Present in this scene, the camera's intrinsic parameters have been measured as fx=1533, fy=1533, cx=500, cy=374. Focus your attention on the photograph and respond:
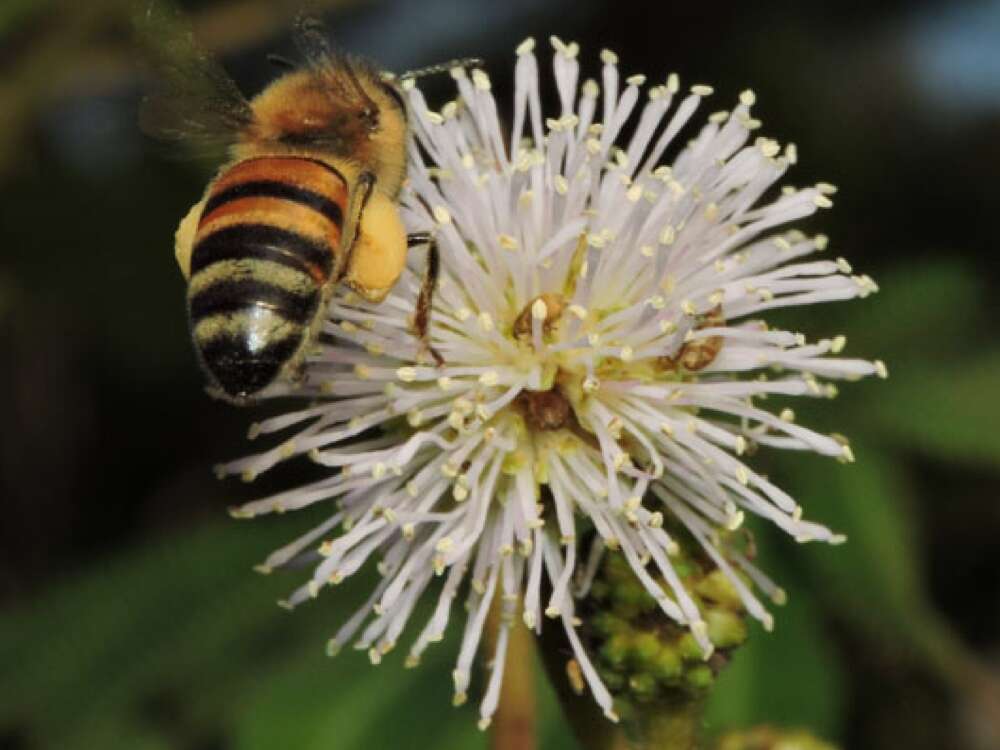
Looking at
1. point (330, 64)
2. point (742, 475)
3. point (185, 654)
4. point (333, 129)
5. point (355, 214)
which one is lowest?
point (185, 654)

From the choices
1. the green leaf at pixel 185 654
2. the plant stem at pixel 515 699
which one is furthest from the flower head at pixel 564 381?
the green leaf at pixel 185 654

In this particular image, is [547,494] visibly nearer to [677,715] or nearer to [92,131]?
[677,715]

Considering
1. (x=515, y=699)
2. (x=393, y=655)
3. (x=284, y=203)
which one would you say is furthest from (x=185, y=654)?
(x=284, y=203)

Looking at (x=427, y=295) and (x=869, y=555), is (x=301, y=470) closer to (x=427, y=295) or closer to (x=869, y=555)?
(x=869, y=555)

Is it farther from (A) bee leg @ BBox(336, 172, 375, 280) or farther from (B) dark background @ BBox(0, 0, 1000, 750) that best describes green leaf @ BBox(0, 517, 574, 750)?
(A) bee leg @ BBox(336, 172, 375, 280)

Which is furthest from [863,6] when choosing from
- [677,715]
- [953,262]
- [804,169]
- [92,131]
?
[677,715]
